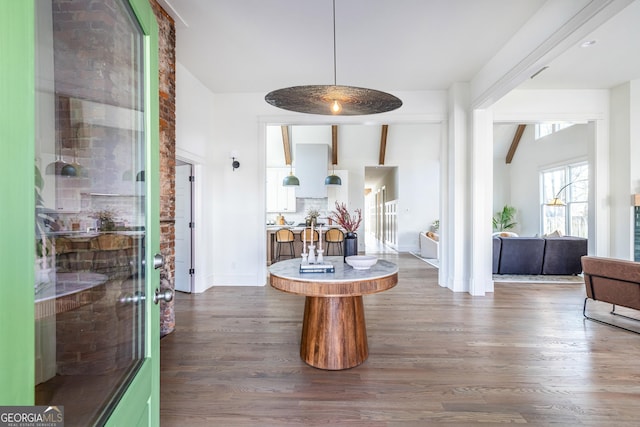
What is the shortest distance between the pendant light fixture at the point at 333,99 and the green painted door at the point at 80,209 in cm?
125

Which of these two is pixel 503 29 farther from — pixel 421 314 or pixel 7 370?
pixel 7 370

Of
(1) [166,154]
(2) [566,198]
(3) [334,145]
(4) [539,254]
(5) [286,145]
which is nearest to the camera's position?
(1) [166,154]

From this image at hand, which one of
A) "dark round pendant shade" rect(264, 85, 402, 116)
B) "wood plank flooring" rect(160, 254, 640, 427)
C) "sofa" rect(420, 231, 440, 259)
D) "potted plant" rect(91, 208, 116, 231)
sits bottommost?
"wood plank flooring" rect(160, 254, 640, 427)

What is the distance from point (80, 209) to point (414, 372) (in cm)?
237

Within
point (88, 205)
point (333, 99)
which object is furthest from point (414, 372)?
point (88, 205)

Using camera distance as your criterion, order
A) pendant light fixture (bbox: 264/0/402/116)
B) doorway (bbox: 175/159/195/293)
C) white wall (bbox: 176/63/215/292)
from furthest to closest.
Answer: doorway (bbox: 175/159/195/293), white wall (bbox: 176/63/215/292), pendant light fixture (bbox: 264/0/402/116)

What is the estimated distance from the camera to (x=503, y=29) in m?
3.32

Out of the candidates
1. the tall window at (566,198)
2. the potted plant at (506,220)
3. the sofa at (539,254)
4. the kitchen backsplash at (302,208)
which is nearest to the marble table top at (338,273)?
the sofa at (539,254)

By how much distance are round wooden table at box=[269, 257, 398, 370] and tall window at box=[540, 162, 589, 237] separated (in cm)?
667

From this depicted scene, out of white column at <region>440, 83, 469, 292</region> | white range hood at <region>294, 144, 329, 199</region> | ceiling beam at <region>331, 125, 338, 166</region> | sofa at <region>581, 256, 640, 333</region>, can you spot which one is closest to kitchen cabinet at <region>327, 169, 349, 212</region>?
ceiling beam at <region>331, 125, 338, 166</region>

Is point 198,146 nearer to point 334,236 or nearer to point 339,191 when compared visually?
point 334,236

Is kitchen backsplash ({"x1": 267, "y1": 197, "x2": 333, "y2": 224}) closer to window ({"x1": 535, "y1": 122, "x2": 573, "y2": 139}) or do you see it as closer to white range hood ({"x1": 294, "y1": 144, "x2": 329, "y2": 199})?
white range hood ({"x1": 294, "y1": 144, "x2": 329, "y2": 199})

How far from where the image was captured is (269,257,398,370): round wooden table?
7.48 ft

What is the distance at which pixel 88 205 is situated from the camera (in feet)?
3.70
